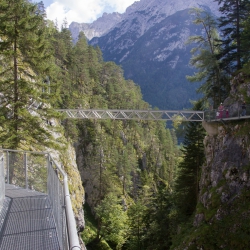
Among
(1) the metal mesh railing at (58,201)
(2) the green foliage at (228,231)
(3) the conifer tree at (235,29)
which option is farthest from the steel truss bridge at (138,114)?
(1) the metal mesh railing at (58,201)

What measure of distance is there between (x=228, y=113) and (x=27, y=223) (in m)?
16.3

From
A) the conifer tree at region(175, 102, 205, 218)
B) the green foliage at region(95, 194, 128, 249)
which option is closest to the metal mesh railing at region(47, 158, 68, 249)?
the conifer tree at region(175, 102, 205, 218)

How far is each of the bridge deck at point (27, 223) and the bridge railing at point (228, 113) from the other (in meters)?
14.5

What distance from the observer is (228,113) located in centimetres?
1856

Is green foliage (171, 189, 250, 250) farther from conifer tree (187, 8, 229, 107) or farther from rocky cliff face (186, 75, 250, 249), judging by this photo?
conifer tree (187, 8, 229, 107)

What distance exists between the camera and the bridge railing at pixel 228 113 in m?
17.5

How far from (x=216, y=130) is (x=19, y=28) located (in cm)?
1525

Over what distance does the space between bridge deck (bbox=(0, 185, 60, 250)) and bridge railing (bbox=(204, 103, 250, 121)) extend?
47.6ft

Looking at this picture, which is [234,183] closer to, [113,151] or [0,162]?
[0,162]

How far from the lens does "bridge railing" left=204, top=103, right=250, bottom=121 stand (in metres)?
17.5

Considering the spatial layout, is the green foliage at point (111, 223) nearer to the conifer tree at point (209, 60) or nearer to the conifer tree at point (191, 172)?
the conifer tree at point (191, 172)

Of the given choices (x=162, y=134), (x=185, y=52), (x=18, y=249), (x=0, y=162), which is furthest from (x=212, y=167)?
(x=185, y=52)

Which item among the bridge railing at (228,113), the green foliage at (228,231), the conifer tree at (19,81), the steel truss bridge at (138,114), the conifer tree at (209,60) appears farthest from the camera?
the conifer tree at (209,60)

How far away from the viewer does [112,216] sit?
104ft
